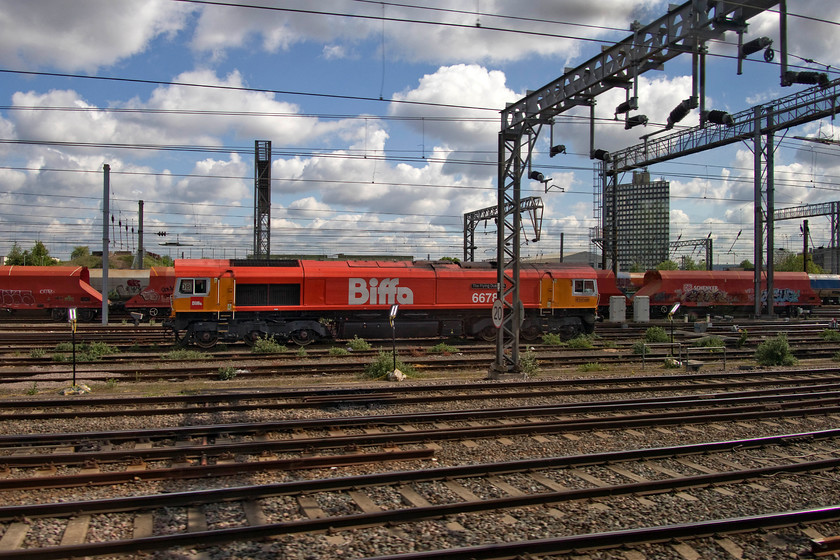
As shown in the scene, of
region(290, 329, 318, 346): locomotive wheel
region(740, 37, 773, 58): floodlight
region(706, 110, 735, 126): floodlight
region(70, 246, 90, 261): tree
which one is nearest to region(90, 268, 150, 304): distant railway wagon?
region(290, 329, 318, 346): locomotive wheel

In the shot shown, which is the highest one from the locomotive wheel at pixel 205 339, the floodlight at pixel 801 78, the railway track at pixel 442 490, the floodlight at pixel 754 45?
the floodlight at pixel 754 45

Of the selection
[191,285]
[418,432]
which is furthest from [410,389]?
[191,285]

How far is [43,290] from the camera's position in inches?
1272

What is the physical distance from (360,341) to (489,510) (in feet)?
49.8

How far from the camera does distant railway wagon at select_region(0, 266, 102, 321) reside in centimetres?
3206

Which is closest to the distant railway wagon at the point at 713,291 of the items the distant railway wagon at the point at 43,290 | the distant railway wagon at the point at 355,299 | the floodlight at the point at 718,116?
the distant railway wagon at the point at 355,299

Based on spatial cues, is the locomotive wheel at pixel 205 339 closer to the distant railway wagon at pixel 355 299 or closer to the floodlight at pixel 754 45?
the distant railway wagon at pixel 355 299

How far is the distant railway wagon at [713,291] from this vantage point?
38.8 metres

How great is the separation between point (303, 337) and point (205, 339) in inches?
140

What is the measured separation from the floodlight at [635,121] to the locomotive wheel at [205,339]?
1594 centimetres

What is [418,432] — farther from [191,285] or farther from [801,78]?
[191,285]

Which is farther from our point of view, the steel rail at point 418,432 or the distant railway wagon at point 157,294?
the distant railway wagon at point 157,294

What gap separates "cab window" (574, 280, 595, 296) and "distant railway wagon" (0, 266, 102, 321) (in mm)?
27226

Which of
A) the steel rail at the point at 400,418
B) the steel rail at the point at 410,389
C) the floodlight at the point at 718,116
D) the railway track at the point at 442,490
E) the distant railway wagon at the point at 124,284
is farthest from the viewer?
the distant railway wagon at the point at 124,284
